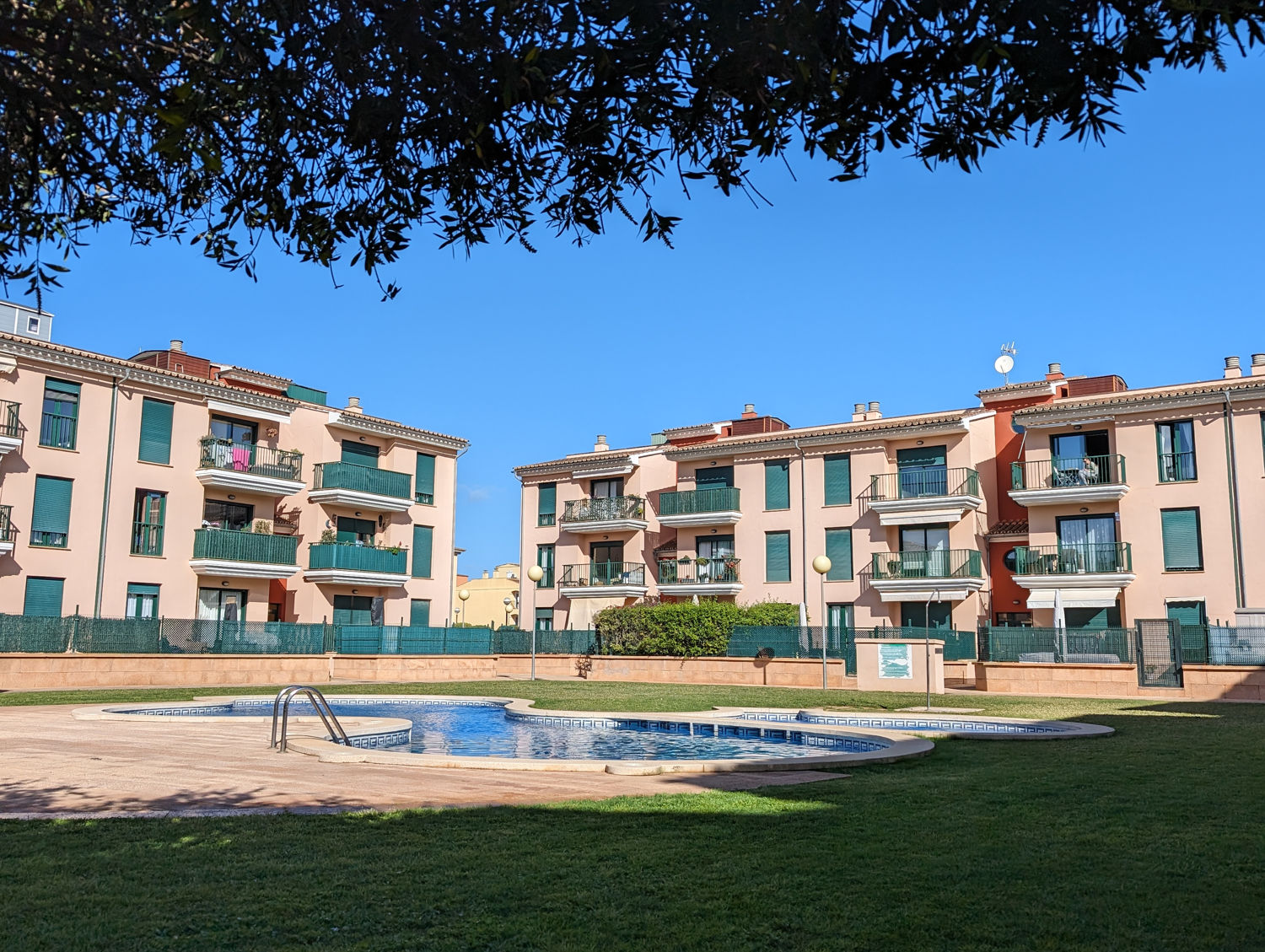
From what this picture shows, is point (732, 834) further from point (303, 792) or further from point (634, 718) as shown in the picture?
point (634, 718)

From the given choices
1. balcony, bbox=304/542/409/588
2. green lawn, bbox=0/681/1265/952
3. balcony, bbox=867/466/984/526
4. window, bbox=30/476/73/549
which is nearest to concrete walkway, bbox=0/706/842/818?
green lawn, bbox=0/681/1265/952

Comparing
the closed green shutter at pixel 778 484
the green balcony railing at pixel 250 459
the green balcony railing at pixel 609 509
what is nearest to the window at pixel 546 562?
the green balcony railing at pixel 609 509

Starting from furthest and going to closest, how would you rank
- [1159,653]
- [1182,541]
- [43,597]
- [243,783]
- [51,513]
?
[1182,541] → [51,513] → [43,597] → [1159,653] → [243,783]

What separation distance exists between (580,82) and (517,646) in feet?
119

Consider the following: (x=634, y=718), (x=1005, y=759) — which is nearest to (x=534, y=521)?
(x=634, y=718)

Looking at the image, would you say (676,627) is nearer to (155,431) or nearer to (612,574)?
(612,574)

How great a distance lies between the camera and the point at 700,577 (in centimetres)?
4550

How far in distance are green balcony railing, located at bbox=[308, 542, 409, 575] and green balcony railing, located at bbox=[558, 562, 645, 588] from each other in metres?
9.32

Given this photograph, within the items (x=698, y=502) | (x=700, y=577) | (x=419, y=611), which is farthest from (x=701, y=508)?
(x=419, y=611)

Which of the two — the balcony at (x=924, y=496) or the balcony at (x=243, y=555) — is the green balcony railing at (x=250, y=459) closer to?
the balcony at (x=243, y=555)

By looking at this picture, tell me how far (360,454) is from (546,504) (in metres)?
11.1

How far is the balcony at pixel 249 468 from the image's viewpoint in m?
36.4

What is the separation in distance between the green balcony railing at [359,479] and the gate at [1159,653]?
2706cm

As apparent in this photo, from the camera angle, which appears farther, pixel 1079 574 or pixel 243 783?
pixel 1079 574
